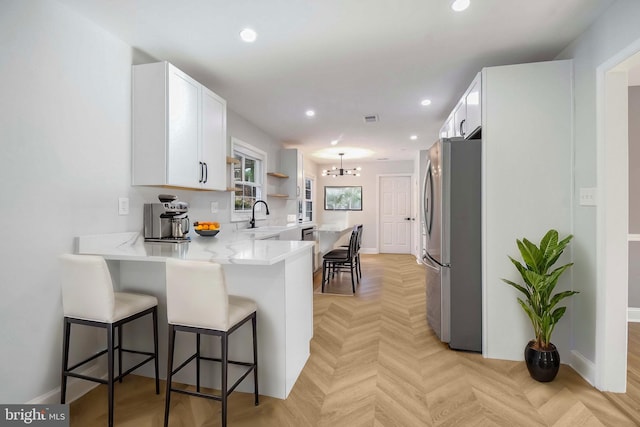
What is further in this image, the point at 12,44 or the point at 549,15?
the point at 549,15

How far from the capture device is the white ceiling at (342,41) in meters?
1.92

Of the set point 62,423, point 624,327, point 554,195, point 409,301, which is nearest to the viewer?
point 62,423

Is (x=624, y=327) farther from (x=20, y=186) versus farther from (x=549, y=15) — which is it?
(x=20, y=186)

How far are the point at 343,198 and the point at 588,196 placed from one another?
6409mm

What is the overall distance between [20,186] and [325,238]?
354 cm

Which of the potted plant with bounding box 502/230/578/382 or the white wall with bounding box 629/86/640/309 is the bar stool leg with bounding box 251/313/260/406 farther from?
the white wall with bounding box 629/86/640/309

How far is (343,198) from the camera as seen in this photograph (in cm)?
838

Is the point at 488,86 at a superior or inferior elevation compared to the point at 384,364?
superior

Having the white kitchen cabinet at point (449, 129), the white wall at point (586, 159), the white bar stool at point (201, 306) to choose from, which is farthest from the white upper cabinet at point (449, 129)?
the white bar stool at point (201, 306)

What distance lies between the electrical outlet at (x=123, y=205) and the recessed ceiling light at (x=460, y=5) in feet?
8.62

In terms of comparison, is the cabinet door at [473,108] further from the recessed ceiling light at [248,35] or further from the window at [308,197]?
the window at [308,197]

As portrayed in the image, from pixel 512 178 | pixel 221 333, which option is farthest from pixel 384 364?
pixel 512 178

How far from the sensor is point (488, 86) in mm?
2410

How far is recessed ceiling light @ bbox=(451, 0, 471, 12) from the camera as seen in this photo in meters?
1.85
